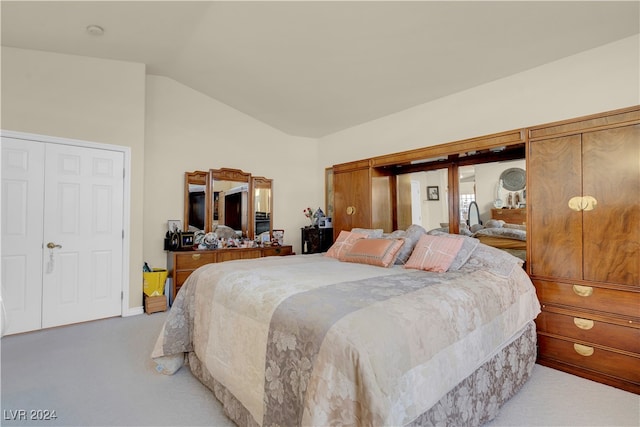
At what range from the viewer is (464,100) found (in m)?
3.52

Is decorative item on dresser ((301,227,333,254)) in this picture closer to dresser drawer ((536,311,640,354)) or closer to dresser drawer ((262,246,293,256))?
dresser drawer ((262,246,293,256))

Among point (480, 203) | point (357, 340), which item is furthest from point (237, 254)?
point (357, 340)

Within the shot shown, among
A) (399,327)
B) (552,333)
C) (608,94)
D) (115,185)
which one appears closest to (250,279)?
(399,327)

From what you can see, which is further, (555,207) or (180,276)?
(180,276)

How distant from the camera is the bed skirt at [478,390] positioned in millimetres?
1496

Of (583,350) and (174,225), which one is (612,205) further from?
(174,225)

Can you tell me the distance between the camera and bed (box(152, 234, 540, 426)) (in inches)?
46.7

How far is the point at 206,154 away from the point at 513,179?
406 cm

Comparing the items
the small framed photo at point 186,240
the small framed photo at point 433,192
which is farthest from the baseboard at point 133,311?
the small framed photo at point 433,192

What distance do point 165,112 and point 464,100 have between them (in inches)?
155

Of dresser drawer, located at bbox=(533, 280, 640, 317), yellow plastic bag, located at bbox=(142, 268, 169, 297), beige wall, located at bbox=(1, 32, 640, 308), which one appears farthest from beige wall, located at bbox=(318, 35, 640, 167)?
yellow plastic bag, located at bbox=(142, 268, 169, 297)

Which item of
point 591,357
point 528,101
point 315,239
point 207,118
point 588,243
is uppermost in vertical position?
point 207,118

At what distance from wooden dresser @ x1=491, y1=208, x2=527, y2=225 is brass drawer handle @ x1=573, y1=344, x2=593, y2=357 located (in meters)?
1.01

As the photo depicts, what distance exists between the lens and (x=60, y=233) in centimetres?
340
